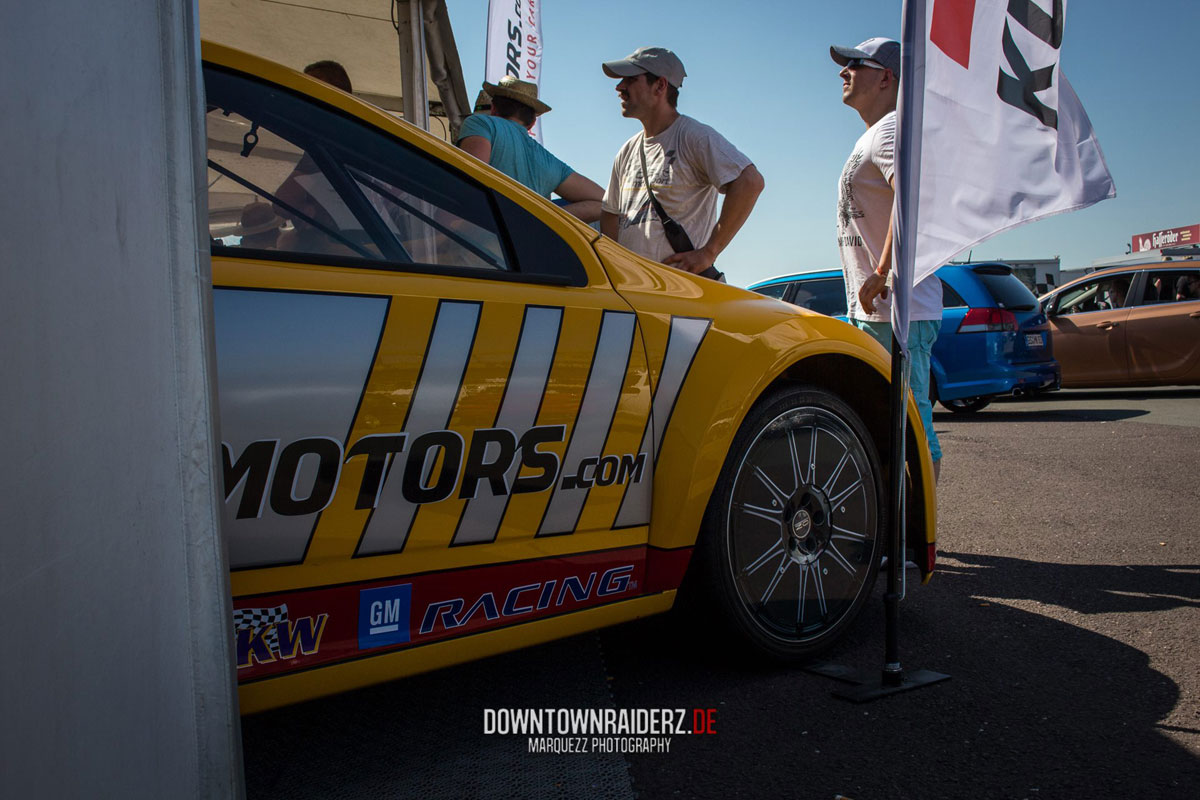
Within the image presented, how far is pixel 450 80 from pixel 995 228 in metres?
6.17

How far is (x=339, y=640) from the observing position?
1.79 m

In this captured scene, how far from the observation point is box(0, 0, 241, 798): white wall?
903mm

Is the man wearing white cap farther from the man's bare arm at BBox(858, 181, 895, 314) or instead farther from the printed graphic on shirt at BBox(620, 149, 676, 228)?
the printed graphic on shirt at BBox(620, 149, 676, 228)

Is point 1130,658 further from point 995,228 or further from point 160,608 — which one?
point 160,608

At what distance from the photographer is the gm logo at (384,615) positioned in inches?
71.8

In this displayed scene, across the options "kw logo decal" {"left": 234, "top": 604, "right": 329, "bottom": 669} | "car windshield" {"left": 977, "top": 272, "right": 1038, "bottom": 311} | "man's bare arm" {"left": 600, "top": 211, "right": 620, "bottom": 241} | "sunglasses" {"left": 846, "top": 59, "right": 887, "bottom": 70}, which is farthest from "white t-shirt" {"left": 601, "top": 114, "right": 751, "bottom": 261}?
"car windshield" {"left": 977, "top": 272, "right": 1038, "bottom": 311}

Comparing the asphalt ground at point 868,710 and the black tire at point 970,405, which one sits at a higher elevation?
the black tire at point 970,405

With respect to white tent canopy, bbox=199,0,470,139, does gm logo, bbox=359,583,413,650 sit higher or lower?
lower

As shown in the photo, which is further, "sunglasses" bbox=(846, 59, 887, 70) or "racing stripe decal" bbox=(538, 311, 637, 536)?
"sunglasses" bbox=(846, 59, 887, 70)

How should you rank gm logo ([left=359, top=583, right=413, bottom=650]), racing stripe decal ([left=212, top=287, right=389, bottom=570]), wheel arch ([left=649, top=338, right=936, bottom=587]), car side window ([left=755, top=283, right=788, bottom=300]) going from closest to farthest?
racing stripe decal ([left=212, top=287, right=389, bottom=570])
gm logo ([left=359, top=583, right=413, bottom=650])
wheel arch ([left=649, top=338, right=936, bottom=587])
car side window ([left=755, top=283, right=788, bottom=300])

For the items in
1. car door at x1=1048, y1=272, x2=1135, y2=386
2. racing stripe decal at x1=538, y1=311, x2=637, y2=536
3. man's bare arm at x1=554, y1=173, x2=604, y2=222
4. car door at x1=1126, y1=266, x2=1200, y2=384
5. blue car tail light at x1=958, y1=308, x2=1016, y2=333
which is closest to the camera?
racing stripe decal at x1=538, y1=311, x2=637, y2=536

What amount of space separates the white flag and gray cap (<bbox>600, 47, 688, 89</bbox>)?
55.0 inches

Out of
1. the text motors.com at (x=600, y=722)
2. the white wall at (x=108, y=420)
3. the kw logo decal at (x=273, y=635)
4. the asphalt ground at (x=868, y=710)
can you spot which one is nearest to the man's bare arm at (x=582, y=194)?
the asphalt ground at (x=868, y=710)

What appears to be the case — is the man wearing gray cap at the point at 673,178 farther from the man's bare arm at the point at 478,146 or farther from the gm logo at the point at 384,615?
the gm logo at the point at 384,615
